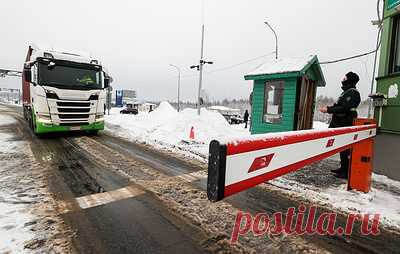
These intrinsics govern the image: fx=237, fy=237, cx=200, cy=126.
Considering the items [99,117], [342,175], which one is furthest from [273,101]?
[99,117]

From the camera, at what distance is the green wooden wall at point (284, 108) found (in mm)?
9258

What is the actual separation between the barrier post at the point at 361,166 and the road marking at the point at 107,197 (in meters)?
3.99

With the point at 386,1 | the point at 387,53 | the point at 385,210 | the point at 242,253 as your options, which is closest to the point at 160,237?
the point at 242,253

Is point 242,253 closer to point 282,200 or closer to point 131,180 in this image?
point 282,200

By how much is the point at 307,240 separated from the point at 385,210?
193 cm

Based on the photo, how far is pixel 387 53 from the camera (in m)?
6.61

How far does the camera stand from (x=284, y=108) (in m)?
9.49

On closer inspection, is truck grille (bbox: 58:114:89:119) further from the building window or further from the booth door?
the building window

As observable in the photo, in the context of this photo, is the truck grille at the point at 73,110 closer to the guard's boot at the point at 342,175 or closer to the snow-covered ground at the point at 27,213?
the snow-covered ground at the point at 27,213

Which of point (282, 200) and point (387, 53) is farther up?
point (387, 53)

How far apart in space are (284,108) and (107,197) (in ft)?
25.3

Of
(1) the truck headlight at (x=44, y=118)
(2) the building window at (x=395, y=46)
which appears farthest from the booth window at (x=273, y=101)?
(1) the truck headlight at (x=44, y=118)

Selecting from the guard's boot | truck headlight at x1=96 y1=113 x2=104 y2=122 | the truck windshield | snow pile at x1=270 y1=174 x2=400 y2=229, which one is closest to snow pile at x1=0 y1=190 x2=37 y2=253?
snow pile at x1=270 y1=174 x2=400 y2=229

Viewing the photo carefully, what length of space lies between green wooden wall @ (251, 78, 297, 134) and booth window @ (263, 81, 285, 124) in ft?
0.58
